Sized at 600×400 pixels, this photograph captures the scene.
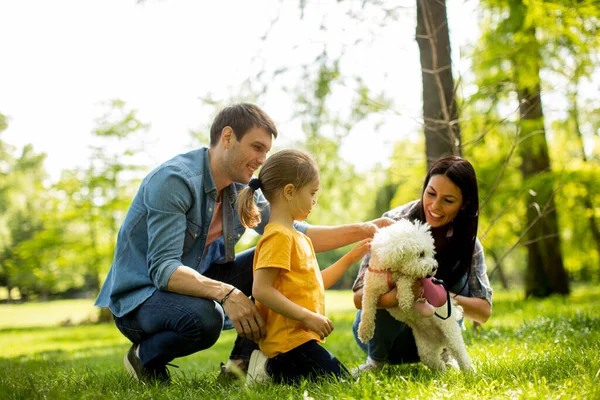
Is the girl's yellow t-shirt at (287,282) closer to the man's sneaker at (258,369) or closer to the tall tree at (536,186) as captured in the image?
the man's sneaker at (258,369)

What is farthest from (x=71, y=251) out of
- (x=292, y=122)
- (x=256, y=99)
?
(x=256, y=99)

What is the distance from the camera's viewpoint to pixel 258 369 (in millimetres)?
2959

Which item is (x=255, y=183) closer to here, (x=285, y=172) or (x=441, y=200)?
(x=285, y=172)

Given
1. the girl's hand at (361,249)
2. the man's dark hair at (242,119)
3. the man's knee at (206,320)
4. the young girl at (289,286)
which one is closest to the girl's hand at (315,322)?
the young girl at (289,286)

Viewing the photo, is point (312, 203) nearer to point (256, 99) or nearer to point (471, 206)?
point (471, 206)

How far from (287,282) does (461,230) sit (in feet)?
4.40

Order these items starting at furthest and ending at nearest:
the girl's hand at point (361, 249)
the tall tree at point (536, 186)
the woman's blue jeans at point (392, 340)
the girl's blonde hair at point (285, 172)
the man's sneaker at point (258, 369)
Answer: the tall tree at point (536, 186)
the woman's blue jeans at point (392, 340)
the girl's hand at point (361, 249)
the girl's blonde hair at point (285, 172)
the man's sneaker at point (258, 369)

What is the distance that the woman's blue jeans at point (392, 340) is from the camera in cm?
358

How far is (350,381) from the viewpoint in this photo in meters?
2.64

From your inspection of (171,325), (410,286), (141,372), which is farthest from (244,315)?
(410,286)

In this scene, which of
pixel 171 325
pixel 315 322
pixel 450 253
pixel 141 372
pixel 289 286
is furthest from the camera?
pixel 450 253

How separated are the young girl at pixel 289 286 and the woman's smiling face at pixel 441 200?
847mm

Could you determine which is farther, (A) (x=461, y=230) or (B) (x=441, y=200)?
(A) (x=461, y=230)

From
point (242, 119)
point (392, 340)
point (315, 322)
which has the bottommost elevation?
point (392, 340)
